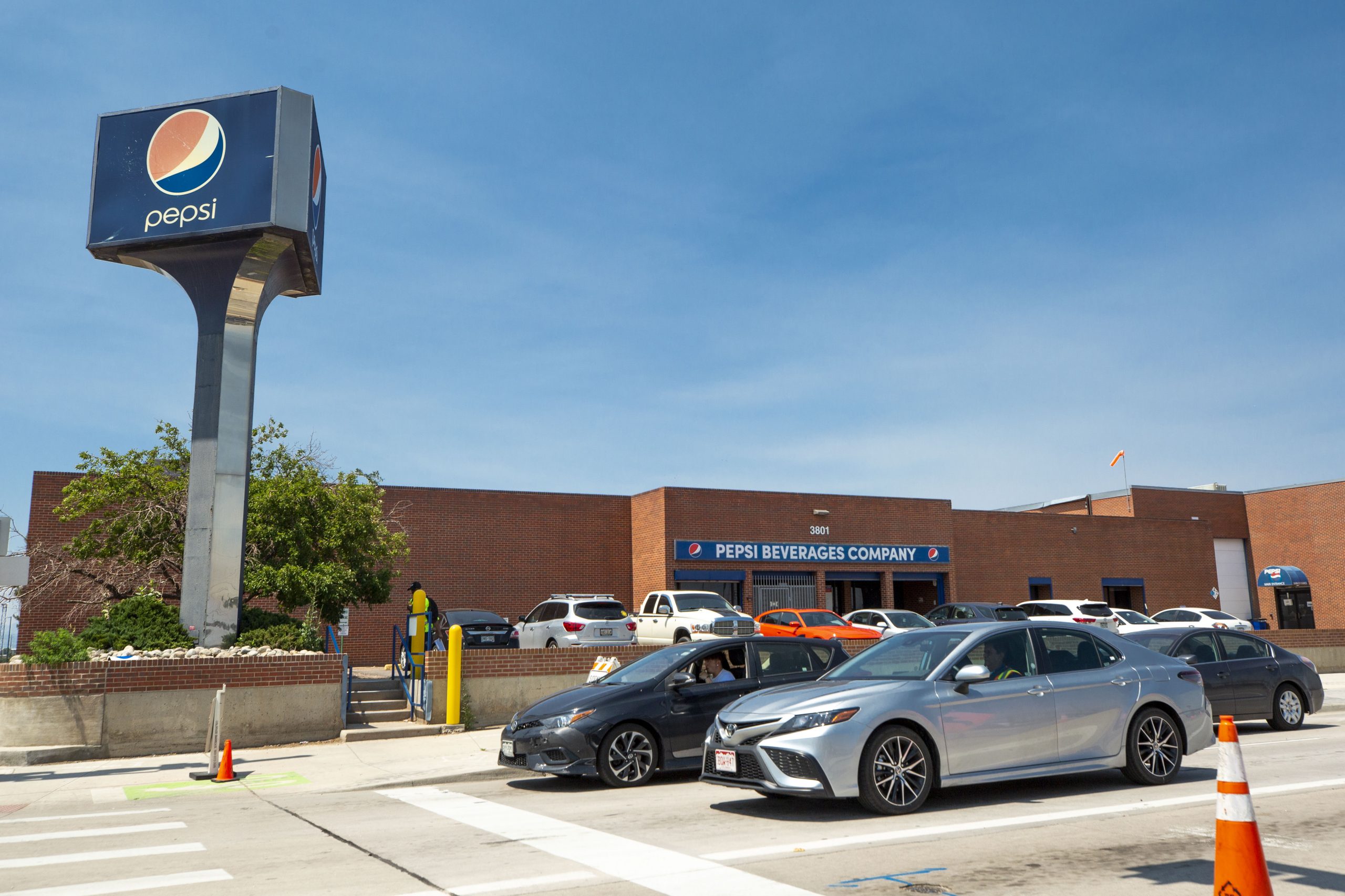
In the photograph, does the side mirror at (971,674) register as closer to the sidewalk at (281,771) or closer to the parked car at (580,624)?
the sidewalk at (281,771)

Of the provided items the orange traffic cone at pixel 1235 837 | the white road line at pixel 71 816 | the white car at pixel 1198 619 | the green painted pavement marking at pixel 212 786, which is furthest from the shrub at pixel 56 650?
the white car at pixel 1198 619

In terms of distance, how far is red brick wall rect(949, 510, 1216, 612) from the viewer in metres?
42.3

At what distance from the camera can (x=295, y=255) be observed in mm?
19094

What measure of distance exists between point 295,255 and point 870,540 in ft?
84.3

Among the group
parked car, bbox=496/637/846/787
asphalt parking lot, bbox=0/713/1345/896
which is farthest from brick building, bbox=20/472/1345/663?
asphalt parking lot, bbox=0/713/1345/896

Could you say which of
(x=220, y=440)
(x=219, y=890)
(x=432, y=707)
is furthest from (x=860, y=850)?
(x=220, y=440)

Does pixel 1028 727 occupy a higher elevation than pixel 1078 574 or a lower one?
lower

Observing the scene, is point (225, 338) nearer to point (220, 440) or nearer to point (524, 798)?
point (220, 440)

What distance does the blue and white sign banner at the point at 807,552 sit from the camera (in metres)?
36.0

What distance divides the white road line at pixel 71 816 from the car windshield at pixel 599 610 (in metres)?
13.1

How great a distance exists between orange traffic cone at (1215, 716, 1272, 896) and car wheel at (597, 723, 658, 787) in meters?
6.57

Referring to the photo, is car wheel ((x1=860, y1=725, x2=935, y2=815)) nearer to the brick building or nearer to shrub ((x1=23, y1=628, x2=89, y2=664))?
shrub ((x1=23, y1=628, x2=89, y2=664))

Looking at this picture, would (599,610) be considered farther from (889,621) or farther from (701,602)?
(889,621)

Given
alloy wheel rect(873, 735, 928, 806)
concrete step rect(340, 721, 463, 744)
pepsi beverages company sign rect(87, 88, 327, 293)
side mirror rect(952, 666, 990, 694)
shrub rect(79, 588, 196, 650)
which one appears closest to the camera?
→ alloy wheel rect(873, 735, 928, 806)
